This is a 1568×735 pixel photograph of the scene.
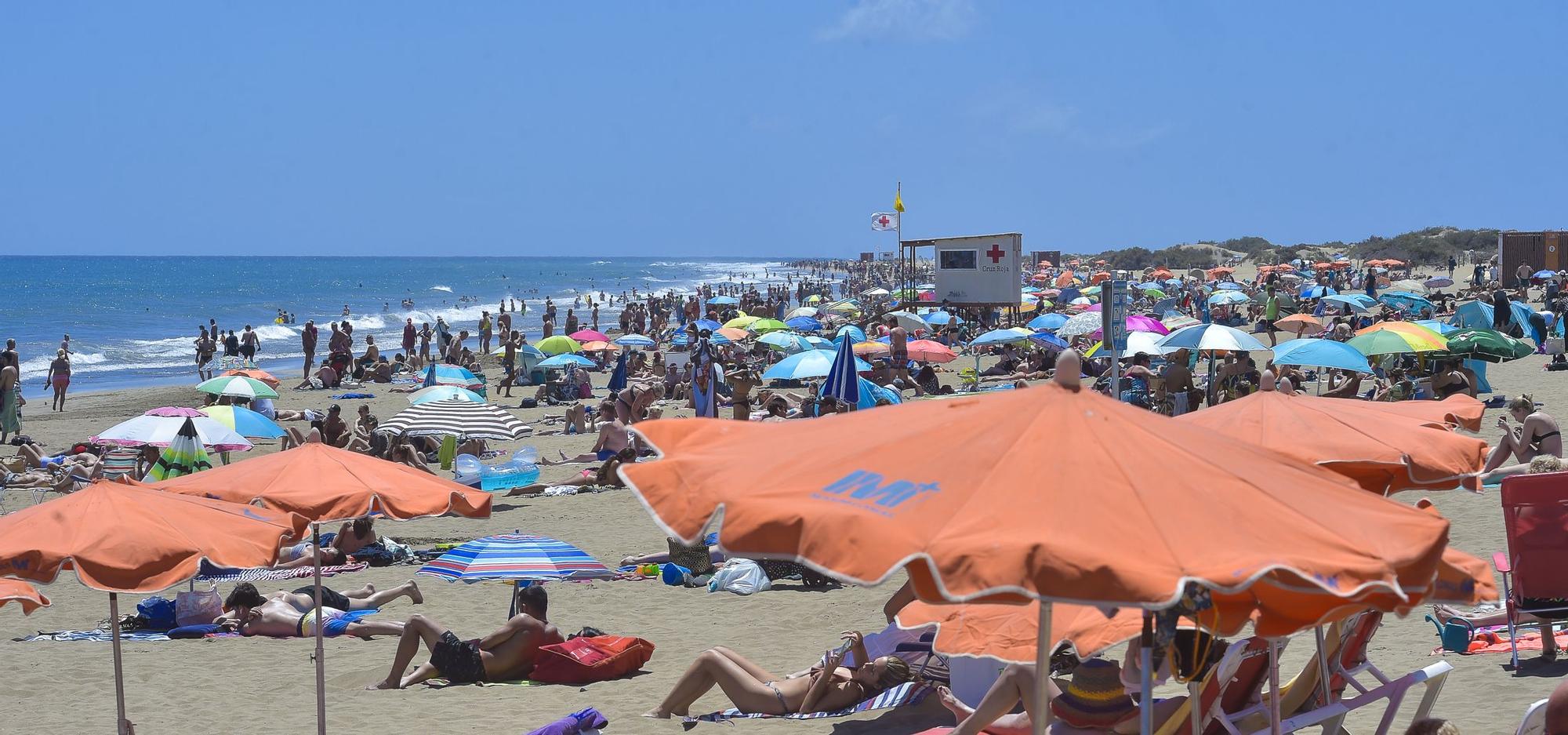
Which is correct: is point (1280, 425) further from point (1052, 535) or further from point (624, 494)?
point (624, 494)

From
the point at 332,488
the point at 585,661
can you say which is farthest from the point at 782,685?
the point at 332,488

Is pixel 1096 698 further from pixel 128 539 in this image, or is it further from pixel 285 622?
pixel 285 622

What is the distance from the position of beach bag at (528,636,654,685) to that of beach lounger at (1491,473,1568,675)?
4455 mm

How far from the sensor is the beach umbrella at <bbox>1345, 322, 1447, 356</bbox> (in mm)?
14719

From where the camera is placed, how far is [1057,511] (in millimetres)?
2926

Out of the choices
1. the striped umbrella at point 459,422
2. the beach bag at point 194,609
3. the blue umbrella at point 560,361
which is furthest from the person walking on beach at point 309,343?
the beach bag at point 194,609

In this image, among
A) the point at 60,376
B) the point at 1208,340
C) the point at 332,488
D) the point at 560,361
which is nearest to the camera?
the point at 332,488

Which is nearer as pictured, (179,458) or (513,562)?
(513,562)

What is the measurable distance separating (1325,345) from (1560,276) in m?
26.2

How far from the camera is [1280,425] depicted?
6062 mm

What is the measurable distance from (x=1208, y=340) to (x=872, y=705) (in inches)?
422

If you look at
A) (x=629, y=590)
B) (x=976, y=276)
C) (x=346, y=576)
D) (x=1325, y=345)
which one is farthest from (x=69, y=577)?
(x=976, y=276)

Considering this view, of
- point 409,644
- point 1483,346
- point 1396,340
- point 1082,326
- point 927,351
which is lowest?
point 409,644

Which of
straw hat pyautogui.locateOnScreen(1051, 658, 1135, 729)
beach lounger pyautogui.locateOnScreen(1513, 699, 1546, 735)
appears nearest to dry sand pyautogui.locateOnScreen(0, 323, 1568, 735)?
beach lounger pyautogui.locateOnScreen(1513, 699, 1546, 735)
